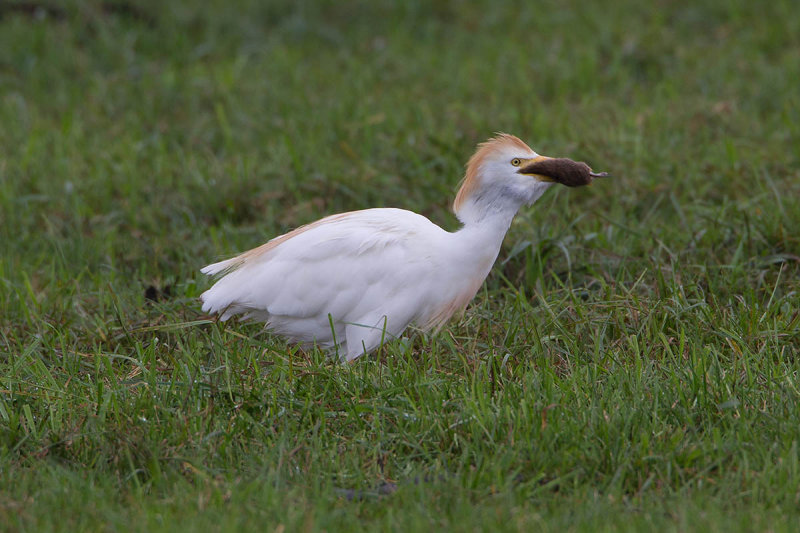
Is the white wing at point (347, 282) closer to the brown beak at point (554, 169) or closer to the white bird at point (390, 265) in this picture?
the white bird at point (390, 265)

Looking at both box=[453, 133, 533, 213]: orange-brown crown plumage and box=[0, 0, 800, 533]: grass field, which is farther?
box=[453, 133, 533, 213]: orange-brown crown plumage

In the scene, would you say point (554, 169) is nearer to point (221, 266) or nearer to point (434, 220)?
point (221, 266)

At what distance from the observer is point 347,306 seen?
434 cm

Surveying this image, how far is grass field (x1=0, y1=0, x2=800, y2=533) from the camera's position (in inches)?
130

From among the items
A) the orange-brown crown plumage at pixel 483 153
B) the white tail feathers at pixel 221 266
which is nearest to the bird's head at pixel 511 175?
the orange-brown crown plumage at pixel 483 153

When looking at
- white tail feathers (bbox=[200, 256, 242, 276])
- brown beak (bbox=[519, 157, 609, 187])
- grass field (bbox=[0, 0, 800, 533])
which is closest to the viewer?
grass field (bbox=[0, 0, 800, 533])

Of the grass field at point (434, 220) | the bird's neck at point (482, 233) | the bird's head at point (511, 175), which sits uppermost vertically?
the bird's head at point (511, 175)

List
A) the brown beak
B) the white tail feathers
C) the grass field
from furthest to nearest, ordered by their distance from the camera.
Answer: the white tail feathers → the brown beak → the grass field

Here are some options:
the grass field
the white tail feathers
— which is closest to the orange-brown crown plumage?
the grass field

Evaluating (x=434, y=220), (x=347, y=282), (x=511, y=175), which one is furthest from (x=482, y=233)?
(x=434, y=220)

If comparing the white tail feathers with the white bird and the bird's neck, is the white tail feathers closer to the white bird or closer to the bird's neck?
the white bird

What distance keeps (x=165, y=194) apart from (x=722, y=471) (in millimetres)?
4093

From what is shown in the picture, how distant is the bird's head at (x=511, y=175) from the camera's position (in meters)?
4.16

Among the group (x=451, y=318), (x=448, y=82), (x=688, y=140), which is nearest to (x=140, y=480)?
(x=451, y=318)
